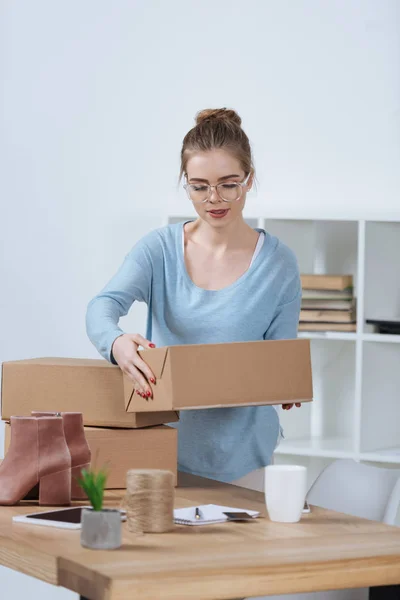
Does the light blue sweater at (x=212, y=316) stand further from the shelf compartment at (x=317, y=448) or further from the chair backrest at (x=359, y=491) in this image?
the shelf compartment at (x=317, y=448)

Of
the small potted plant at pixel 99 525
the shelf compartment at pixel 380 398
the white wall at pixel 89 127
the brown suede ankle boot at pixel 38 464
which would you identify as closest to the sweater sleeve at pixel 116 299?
the brown suede ankle boot at pixel 38 464

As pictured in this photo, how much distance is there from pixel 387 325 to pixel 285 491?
190 cm

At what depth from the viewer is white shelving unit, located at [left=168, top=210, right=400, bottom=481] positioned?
3.50m

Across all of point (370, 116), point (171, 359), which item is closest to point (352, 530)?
point (171, 359)

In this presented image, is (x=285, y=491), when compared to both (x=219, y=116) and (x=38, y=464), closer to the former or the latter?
(x=38, y=464)

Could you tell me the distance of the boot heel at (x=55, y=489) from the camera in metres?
1.85

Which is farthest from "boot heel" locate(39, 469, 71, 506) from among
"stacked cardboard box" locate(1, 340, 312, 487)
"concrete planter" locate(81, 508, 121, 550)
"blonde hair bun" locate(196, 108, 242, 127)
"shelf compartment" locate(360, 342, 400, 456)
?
"shelf compartment" locate(360, 342, 400, 456)

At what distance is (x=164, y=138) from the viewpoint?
399 cm

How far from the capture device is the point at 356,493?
226 cm

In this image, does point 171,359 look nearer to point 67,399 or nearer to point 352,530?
point 67,399

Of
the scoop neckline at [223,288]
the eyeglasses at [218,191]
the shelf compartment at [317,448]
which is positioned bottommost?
the shelf compartment at [317,448]

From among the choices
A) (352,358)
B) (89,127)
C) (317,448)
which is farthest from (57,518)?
(89,127)

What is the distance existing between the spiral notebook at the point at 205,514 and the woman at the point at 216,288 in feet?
1.31

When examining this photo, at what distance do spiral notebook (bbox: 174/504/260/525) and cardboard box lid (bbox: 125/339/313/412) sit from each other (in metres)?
0.20
